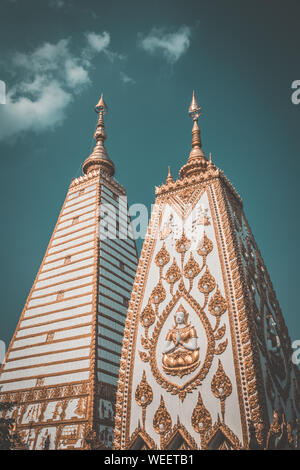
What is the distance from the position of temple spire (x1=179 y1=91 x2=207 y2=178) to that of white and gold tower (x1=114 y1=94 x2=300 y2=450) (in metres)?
2.53

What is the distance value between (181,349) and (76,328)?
8.79 metres

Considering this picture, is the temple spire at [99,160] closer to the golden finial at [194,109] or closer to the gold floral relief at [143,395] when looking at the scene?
the golden finial at [194,109]

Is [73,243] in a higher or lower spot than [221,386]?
higher

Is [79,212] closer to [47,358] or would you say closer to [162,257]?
[47,358]

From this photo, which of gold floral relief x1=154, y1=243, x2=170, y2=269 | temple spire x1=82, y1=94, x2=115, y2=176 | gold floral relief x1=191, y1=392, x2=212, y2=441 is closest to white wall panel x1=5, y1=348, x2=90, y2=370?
gold floral relief x1=154, y1=243, x2=170, y2=269

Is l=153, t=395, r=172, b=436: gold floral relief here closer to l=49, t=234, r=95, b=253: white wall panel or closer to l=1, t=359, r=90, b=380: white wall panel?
l=1, t=359, r=90, b=380: white wall panel

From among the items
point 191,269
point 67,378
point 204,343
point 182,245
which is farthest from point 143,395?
point 67,378

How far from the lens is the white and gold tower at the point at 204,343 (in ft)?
31.9

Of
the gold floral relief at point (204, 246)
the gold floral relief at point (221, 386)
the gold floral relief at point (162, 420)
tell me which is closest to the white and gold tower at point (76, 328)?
the gold floral relief at point (162, 420)

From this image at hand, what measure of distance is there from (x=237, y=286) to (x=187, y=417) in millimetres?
3690

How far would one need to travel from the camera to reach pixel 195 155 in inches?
682

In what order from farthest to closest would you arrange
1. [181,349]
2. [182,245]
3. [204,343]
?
[182,245], [181,349], [204,343]

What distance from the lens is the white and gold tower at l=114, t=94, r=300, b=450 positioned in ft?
31.9
